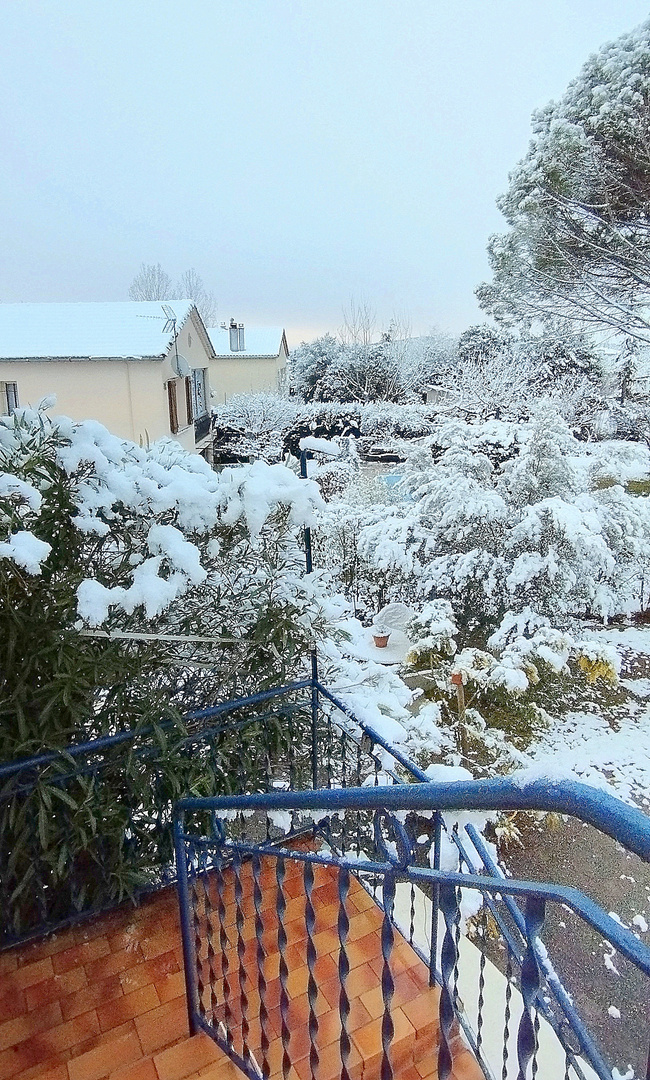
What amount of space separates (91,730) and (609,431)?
42.9ft

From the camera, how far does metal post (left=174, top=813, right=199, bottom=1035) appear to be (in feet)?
5.54

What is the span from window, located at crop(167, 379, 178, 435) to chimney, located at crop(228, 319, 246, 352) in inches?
353

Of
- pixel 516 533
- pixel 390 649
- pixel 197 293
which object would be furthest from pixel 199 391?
pixel 197 293

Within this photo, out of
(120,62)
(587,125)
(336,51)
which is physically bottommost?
(587,125)

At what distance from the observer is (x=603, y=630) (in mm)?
7312

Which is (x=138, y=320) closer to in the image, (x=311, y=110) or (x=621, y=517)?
(x=311, y=110)

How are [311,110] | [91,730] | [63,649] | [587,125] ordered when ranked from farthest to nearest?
[311,110] → [587,125] → [91,730] → [63,649]

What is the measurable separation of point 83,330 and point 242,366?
9.89m

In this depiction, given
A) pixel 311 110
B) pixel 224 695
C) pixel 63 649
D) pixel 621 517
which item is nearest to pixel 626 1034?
pixel 224 695

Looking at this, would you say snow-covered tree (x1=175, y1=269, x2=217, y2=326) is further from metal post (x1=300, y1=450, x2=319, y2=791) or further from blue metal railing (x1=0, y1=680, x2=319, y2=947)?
blue metal railing (x1=0, y1=680, x2=319, y2=947)

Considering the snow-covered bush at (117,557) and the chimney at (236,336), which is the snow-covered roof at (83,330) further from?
the snow-covered bush at (117,557)

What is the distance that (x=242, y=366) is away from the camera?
20.8m

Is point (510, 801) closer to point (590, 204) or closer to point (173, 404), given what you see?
point (590, 204)

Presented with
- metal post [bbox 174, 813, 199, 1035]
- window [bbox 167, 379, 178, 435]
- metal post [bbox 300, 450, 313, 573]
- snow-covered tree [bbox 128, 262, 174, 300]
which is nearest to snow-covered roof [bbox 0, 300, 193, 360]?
window [bbox 167, 379, 178, 435]
